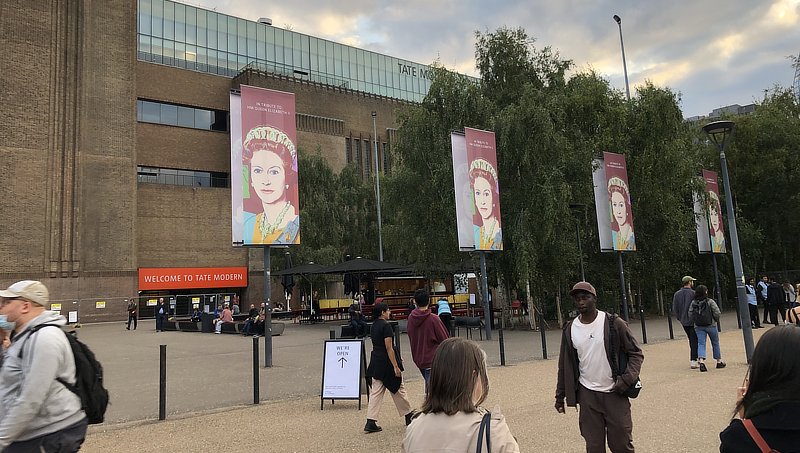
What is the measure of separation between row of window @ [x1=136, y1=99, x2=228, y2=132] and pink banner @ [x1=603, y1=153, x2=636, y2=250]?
114ft

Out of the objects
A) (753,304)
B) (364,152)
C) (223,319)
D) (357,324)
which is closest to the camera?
(753,304)

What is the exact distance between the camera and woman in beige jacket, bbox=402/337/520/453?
8.07 feet

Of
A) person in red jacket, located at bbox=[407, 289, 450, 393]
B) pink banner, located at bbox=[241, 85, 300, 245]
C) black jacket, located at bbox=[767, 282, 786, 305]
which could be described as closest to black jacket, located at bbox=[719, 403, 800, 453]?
person in red jacket, located at bbox=[407, 289, 450, 393]

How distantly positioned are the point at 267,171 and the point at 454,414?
12.5m

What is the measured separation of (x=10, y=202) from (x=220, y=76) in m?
18.9

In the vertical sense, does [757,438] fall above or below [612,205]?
below

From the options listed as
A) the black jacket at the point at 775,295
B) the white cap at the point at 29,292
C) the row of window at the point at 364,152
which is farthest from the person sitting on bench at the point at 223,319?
the row of window at the point at 364,152

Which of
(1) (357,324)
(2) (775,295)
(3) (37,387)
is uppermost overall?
(3) (37,387)

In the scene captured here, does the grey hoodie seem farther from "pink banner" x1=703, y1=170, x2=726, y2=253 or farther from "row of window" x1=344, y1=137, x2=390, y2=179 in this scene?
"row of window" x1=344, y1=137, x2=390, y2=179

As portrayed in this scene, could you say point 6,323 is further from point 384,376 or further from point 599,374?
point 599,374

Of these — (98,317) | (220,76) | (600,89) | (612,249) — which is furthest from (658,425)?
(220,76)

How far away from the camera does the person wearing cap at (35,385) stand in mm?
3207

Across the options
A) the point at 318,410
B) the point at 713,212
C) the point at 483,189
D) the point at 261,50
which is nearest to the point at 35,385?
the point at 318,410

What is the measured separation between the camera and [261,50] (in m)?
52.1
